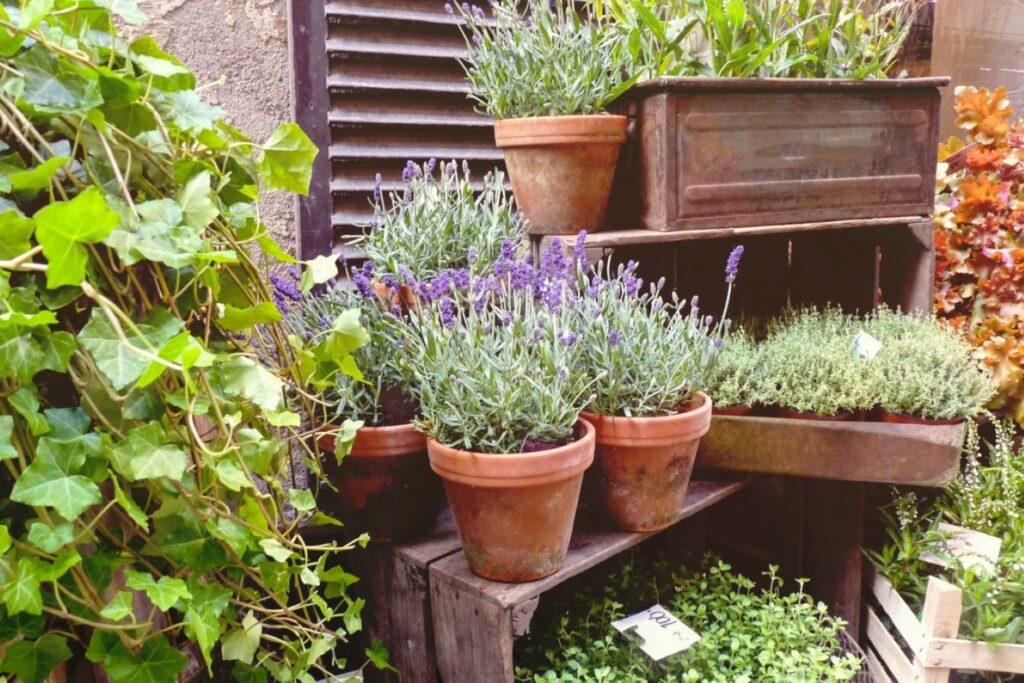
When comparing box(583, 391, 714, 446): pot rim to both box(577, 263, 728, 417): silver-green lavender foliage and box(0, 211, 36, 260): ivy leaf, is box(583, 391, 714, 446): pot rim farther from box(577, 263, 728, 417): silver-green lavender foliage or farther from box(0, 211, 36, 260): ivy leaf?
box(0, 211, 36, 260): ivy leaf

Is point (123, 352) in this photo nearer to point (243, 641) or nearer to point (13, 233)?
point (13, 233)

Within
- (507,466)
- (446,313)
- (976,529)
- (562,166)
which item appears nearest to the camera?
(507,466)

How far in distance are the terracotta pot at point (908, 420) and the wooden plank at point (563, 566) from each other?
1.60 ft

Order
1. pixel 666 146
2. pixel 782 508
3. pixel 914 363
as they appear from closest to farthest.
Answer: pixel 666 146 → pixel 914 363 → pixel 782 508

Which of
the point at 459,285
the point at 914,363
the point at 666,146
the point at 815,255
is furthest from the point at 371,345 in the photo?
the point at 815,255

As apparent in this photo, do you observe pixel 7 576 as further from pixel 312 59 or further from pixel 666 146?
pixel 666 146

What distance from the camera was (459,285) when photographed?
159 centimetres

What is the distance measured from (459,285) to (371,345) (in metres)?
0.21

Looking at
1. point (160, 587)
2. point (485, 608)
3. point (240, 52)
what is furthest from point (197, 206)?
point (240, 52)

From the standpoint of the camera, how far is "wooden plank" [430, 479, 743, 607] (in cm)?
136

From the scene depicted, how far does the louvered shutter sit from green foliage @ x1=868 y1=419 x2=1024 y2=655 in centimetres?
149

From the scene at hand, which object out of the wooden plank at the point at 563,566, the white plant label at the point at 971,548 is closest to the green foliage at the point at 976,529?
the white plant label at the point at 971,548

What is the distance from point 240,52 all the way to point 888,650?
6.88 feet

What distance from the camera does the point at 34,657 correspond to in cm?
90
